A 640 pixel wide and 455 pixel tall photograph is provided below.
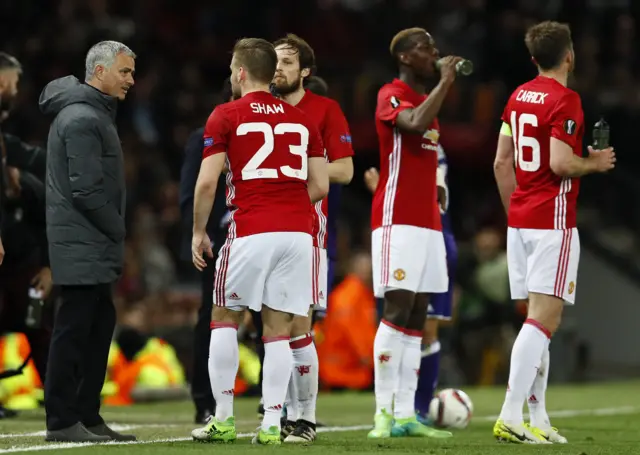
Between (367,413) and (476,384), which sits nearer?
(367,413)

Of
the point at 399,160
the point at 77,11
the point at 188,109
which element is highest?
the point at 77,11

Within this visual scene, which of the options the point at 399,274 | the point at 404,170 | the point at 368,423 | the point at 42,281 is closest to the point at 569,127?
the point at 404,170

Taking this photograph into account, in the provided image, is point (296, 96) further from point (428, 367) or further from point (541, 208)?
point (428, 367)

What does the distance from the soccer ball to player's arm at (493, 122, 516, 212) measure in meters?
1.64

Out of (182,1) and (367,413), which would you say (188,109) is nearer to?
(182,1)

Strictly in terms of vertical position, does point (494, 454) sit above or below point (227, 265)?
below

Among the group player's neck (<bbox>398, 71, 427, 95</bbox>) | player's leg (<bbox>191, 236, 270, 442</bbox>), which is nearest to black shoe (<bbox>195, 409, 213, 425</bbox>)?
player's leg (<bbox>191, 236, 270, 442</bbox>)

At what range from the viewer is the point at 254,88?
24.4ft

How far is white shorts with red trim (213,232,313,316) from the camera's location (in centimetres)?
727

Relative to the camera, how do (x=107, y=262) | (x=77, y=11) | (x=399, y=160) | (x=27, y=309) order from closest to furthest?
(x=107, y=262) → (x=399, y=160) → (x=27, y=309) → (x=77, y=11)

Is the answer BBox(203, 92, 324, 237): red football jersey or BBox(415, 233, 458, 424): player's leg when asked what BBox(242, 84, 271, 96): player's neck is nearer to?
BBox(203, 92, 324, 237): red football jersey

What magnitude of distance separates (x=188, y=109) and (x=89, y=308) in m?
12.2

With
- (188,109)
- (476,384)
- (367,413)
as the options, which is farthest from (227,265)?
(188,109)

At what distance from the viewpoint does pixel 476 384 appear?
16641 millimetres
